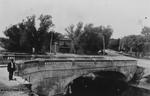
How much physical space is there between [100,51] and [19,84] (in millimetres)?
63468

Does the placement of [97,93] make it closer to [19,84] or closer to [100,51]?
[19,84]

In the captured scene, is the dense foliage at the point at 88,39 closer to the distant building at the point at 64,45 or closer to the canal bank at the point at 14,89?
the distant building at the point at 64,45

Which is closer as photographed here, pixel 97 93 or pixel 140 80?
pixel 97 93

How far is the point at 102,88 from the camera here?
3578cm

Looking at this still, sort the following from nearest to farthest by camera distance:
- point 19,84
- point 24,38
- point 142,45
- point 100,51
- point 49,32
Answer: point 19,84 < point 24,38 < point 49,32 < point 142,45 < point 100,51

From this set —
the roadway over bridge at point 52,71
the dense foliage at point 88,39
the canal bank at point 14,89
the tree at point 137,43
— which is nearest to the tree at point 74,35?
the dense foliage at point 88,39

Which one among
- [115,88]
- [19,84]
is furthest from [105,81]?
[19,84]

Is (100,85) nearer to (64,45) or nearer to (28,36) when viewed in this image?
(28,36)

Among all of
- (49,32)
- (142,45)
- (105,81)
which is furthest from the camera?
(142,45)

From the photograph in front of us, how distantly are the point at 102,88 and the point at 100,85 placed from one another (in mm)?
2439

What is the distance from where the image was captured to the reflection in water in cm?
3138

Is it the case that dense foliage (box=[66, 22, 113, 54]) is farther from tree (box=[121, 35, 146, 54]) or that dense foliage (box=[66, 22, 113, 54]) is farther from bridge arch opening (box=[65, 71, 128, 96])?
bridge arch opening (box=[65, 71, 128, 96])

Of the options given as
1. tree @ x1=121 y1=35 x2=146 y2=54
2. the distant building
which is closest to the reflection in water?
tree @ x1=121 y1=35 x2=146 y2=54

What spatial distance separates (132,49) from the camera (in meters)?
75.2
